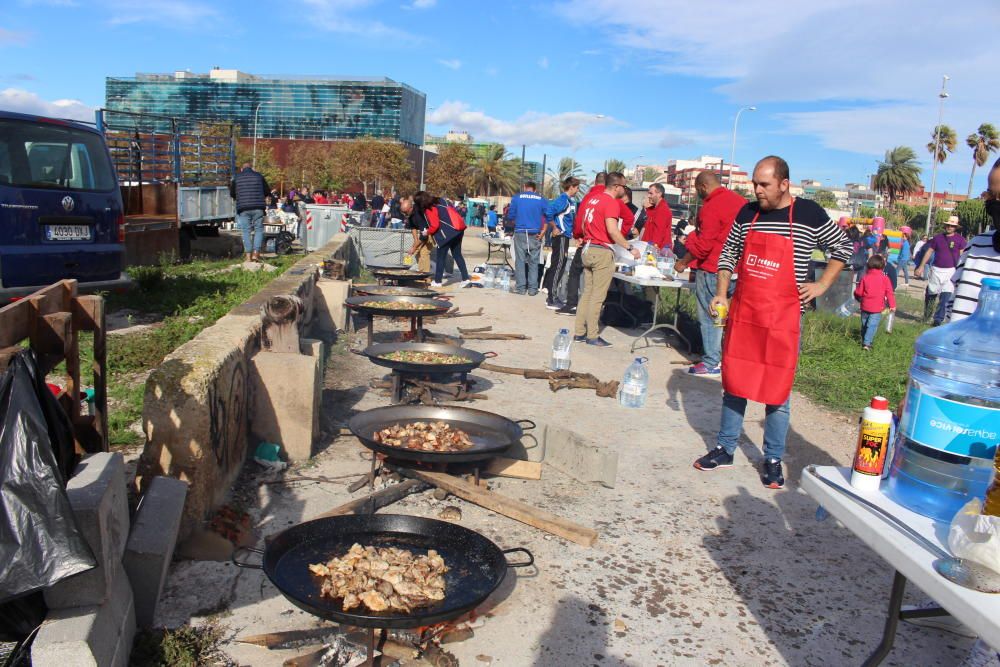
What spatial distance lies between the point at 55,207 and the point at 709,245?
670cm

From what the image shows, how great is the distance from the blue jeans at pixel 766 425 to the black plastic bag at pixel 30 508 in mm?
4109

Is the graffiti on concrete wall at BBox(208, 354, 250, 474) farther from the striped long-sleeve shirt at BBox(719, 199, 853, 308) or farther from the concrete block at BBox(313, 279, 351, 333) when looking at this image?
the concrete block at BBox(313, 279, 351, 333)

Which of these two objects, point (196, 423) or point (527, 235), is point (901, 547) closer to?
point (196, 423)

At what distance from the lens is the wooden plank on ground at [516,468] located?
200 inches

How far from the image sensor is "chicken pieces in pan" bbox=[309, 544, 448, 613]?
2.90 meters

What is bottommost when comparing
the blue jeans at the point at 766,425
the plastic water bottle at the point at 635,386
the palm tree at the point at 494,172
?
the plastic water bottle at the point at 635,386

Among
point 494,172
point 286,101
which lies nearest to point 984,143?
point 494,172

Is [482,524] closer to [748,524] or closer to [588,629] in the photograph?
[588,629]

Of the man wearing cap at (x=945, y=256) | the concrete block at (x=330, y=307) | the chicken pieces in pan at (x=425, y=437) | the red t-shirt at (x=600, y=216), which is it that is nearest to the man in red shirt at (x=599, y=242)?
the red t-shirt at (x=600, y=216)

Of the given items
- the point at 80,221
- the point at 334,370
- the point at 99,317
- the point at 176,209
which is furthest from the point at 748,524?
the point at 176,209

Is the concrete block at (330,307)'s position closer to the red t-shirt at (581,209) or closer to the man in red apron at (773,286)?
the red t-shirt at (581,209)

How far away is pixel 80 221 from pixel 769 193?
22.3 feet

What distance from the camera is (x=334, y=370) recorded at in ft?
25.5

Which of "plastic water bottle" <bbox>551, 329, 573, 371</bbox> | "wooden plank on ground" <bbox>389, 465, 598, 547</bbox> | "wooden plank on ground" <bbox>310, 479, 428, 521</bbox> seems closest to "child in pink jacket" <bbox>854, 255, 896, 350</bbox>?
"plastic water bottle" <bbox>551, 329, 573, 371</bbox>
